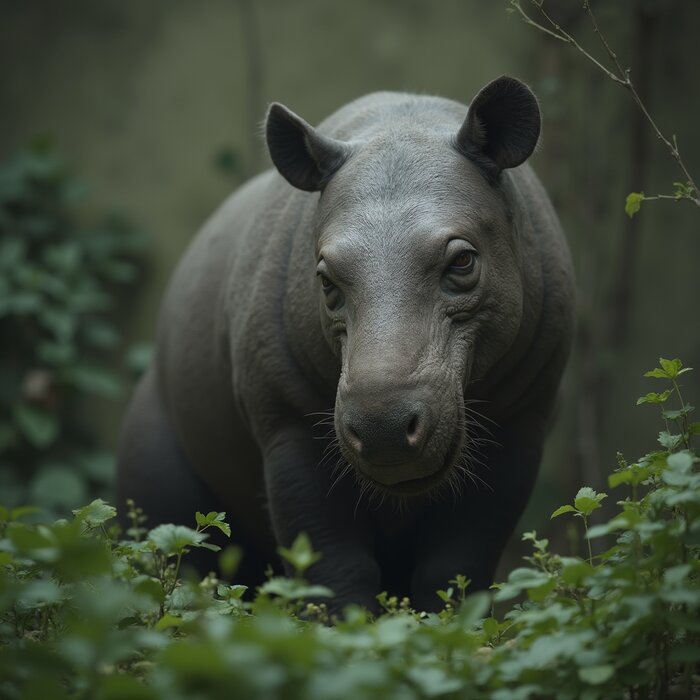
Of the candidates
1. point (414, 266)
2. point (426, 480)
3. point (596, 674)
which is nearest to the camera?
point (596, 674)

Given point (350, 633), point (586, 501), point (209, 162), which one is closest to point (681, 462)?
point (586, 501)

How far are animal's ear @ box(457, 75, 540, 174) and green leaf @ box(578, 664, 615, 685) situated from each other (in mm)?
2309

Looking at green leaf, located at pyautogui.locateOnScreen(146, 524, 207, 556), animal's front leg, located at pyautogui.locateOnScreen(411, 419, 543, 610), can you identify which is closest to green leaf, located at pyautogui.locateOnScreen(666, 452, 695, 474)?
green leaf, located at pyautogui.locateOnScreen(146, 524, 207, 556)

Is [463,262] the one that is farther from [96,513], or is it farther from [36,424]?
[36,424]

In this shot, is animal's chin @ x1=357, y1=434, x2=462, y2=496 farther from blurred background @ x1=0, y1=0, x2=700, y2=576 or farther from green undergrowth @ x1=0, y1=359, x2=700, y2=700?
blurred background @ x1=0, y1=0, x2=700, y2=576

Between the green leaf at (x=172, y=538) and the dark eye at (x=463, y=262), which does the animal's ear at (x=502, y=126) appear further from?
the green leaf at (x=172, y=538)

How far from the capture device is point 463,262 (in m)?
4.01

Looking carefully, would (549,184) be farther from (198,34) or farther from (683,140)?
(198,34)

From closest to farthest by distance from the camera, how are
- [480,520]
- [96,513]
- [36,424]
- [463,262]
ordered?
[96,513]
[463,262]
[480,520]
[36,424]

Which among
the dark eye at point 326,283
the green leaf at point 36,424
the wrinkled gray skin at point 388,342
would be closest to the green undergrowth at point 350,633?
the wrinkled gray skin at point 388,342

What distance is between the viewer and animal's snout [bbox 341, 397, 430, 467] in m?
3.50

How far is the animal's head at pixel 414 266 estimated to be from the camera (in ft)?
11.8

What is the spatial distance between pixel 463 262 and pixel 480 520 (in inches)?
48.3

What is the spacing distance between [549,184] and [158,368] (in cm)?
421
